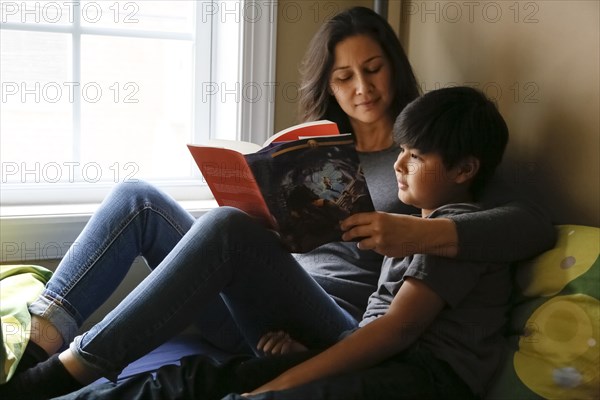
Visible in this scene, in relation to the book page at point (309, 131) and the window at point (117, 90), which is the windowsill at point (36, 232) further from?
the book page at point (309, 131)

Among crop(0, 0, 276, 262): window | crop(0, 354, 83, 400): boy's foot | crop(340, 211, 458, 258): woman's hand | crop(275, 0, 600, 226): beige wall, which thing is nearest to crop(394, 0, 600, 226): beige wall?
Answer: crop(275, 0, 600, 226): beige wall

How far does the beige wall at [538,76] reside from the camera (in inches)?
59.8

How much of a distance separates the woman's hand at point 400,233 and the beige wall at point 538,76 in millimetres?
389

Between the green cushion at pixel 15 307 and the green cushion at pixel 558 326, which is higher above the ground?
the green cushion at pixel 558 326

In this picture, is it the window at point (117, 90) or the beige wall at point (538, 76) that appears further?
the window at point (117, 90)

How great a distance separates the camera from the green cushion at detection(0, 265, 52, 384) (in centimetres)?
138

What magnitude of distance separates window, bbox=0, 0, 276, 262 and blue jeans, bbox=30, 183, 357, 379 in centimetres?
44

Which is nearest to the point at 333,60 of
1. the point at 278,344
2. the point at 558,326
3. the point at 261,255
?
the point at 261,255

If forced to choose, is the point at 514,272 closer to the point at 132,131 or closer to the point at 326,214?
the point at 326,214

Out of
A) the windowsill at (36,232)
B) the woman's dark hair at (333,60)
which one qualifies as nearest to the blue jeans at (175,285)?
the windowsill at (36,232)

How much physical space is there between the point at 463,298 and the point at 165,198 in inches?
29.1

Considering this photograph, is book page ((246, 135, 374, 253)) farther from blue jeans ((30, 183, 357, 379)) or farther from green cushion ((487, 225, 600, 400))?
green cushion ((487, 225, 600, 400))

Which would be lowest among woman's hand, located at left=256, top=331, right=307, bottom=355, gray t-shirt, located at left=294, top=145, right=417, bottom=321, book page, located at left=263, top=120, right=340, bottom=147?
woman's hand, located at left=256, top=331, right=307, bottom=355

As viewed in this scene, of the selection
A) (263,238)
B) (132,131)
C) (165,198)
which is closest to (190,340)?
(165,198)
